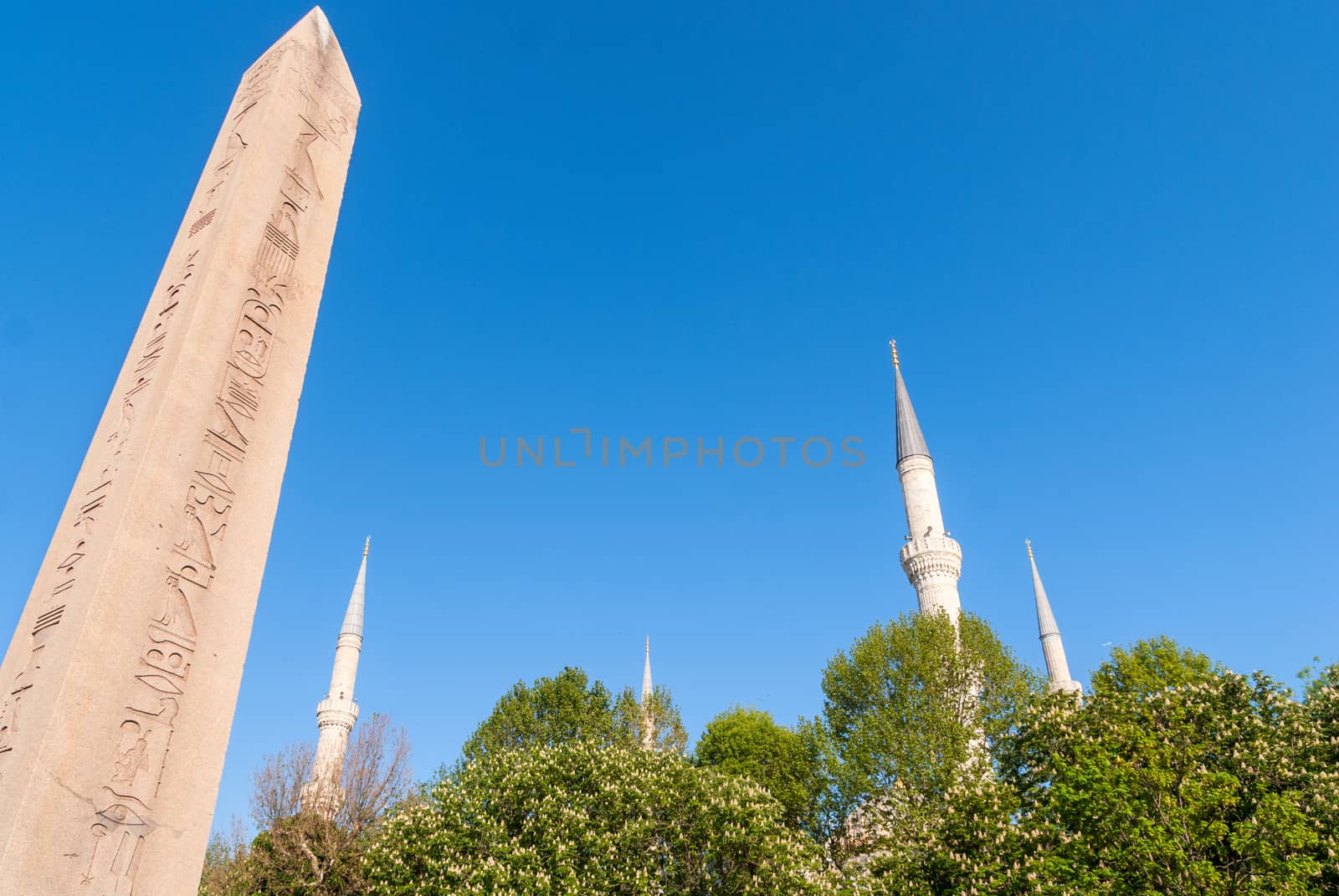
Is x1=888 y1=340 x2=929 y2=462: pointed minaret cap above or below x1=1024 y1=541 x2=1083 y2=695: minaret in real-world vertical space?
above

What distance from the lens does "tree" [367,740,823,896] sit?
1752 centimetres

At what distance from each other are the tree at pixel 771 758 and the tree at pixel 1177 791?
13.7m

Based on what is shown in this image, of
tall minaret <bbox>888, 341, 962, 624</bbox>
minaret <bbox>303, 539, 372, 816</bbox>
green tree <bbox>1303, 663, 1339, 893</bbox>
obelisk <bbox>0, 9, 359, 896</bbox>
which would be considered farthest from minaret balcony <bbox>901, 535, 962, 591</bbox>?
obelisk <bbox>0, 9, 359, 896</bbox>

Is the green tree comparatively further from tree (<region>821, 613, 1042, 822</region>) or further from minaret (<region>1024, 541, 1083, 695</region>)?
minaret (<region>1024, 541, 1083, 695</region>)

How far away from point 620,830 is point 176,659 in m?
15.7

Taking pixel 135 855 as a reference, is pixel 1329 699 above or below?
above

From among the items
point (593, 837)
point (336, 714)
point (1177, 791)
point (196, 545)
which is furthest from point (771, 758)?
point (196, 545)

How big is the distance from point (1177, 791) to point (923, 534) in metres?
25.7

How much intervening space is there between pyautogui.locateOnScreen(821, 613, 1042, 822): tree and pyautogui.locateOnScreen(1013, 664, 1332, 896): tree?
7248 millimetres

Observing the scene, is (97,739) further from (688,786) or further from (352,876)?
(352,876)

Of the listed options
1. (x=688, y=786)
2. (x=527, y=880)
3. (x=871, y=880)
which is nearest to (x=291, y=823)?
(x=527, y=880)

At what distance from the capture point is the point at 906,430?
46031mm

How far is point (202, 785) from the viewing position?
516 cm

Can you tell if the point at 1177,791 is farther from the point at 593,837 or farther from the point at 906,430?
the point at 906,430
